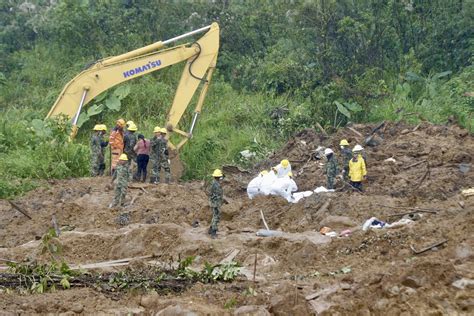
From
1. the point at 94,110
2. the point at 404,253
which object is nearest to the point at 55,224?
the point at 404,253

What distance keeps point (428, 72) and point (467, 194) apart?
598 inches

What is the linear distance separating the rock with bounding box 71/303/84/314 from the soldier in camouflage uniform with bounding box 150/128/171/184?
33.8 feet

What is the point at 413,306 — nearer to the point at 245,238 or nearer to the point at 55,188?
the point at 245,238

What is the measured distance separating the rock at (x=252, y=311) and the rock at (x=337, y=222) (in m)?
5.43

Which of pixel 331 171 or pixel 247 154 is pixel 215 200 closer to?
pixel 331 171

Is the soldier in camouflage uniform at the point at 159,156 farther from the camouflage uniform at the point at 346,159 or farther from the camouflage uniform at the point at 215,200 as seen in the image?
the camouflage uniform at the point at 215,200

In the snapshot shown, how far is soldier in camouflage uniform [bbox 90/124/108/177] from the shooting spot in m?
20.4

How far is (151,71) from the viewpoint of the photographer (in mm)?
22875

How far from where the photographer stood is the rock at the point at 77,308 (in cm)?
969

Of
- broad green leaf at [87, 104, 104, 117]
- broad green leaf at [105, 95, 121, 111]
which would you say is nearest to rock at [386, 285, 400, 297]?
broad green leaf at [87, 104, 104, 117]

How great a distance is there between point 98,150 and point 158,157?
1.59 metres

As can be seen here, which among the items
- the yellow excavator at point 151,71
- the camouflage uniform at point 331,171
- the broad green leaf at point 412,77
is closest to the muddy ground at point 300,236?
the camouflage uniform at point 331,171

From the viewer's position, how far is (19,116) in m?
26.2

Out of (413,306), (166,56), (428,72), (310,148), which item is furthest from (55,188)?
(428,72)
